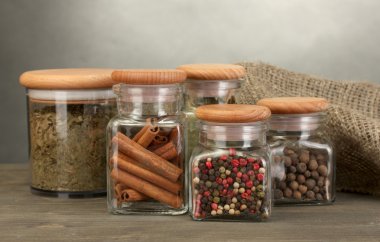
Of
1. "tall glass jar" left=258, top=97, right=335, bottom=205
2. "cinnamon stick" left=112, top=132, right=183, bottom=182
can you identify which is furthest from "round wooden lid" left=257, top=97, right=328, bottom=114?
"cinnamon stick" left=112, top=132, right=183, bottom=182

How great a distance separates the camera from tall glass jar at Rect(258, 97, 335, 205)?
1.51m

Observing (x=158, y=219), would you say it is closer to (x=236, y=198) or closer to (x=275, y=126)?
(x=236, y=198)

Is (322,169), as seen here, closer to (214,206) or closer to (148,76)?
(214,206)

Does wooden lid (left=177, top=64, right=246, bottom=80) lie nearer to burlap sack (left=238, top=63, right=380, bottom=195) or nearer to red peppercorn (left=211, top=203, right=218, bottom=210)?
burlap sack (left=238, top=63, right=380, bottom=195)

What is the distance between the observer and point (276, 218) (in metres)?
1.44

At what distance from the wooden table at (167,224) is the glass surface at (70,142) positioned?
0.03 meters

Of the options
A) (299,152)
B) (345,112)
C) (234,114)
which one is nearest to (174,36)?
(345,112)

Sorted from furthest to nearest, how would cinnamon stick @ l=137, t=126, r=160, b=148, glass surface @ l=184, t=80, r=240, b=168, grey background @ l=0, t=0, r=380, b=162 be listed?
grey background @ l=0, t=0, r=380, b=162 < glass surface @ l=184, t=80, r=240, b=168 < cinnamon stick @ l=137, t=126, r=160, b=148

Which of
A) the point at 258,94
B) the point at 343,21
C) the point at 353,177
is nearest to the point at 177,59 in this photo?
the point at 343,21

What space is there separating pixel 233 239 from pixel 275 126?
0.29m

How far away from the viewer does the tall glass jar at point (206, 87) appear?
153 centimetres

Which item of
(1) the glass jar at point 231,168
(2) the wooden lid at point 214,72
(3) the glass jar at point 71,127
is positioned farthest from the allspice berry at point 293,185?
(3) the glass jar at point 71,127

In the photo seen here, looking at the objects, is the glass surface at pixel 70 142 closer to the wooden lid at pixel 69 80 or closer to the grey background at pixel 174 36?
the wooden lid at pixel 69 80

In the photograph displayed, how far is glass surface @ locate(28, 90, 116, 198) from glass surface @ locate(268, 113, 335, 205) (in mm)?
328
